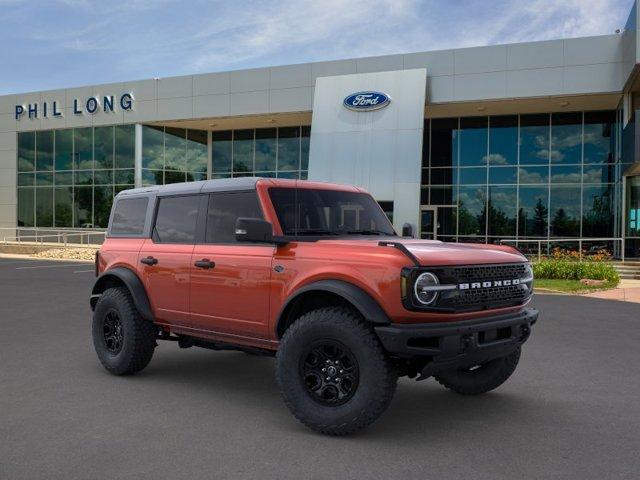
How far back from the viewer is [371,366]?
4484mm

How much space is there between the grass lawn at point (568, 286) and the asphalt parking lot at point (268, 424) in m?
8.61

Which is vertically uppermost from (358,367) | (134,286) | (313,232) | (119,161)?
(119,161)

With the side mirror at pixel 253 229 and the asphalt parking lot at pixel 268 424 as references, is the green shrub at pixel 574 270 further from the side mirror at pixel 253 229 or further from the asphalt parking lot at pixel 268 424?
the side mirror at pixel 253 229

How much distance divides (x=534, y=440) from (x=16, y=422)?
4.03m

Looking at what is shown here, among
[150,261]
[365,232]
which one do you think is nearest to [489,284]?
[365,232]

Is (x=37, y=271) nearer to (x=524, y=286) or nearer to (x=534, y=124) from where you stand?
(x=524, y=286)

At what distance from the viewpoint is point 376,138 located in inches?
1045

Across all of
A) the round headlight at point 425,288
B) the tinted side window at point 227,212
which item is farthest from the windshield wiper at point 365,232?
the round headlight at point 425,288

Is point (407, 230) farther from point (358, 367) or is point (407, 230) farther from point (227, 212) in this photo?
point (358, 367)

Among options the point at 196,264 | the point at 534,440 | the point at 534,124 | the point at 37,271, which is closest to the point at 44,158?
the point at 37,271

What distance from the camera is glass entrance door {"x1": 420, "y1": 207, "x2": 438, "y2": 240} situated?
29.7 meters

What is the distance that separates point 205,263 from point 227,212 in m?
0.53

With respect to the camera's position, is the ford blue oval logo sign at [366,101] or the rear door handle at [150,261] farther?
the ford blue oval logo sign at [366,101]

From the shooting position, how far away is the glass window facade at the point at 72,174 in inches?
1361
